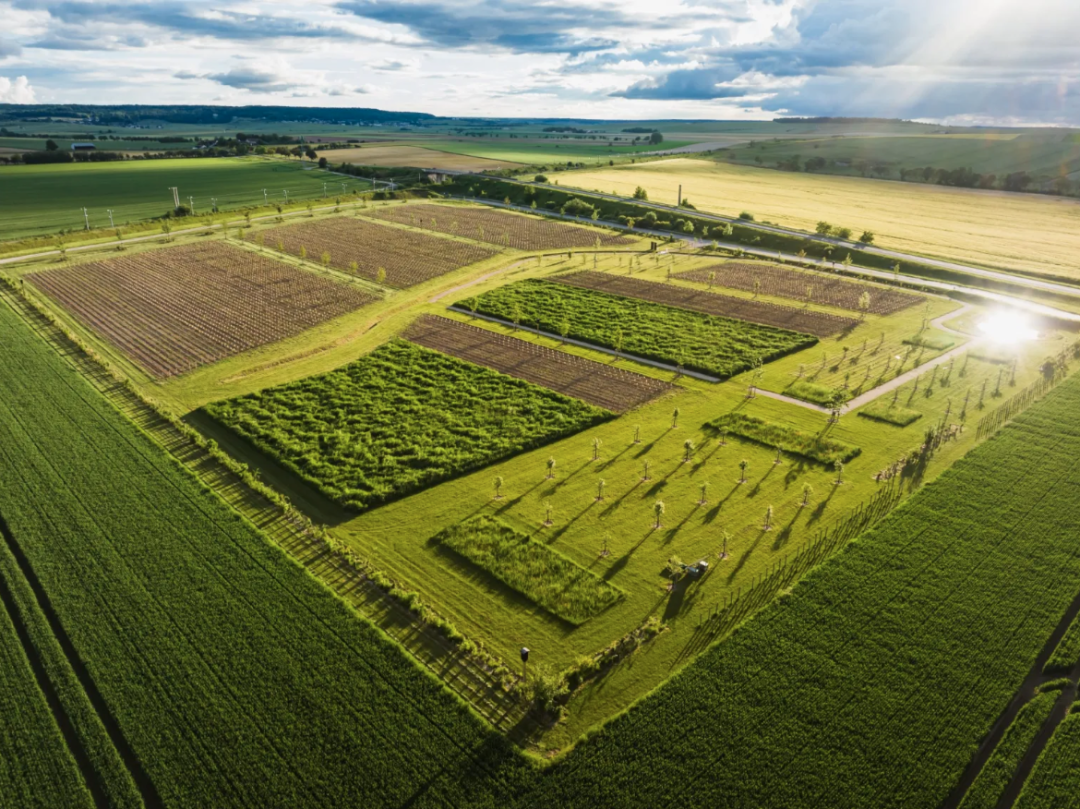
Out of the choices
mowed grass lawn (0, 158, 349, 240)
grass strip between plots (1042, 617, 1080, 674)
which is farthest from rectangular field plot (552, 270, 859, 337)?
mowed grass lawn (0, 158, 349, 240)

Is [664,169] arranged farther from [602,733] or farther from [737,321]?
[602,733]

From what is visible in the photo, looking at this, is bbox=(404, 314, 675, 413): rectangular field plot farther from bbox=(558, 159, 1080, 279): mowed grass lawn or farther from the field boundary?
bbox=(558, 159, 1080, 279): mowed grass lawn

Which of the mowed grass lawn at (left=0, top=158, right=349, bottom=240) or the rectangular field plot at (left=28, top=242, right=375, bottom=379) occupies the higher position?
the mowed grass lawn at (left=0, top=158, right=349, bottom=240)

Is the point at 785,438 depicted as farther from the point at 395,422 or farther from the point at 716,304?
the point at 716,304

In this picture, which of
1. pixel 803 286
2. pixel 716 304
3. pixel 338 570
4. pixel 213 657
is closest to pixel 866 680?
pixel 338 570

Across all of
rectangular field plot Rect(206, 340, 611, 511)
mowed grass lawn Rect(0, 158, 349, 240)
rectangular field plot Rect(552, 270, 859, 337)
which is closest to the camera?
rectangular field plot Rect(206, 340, 611, 511)


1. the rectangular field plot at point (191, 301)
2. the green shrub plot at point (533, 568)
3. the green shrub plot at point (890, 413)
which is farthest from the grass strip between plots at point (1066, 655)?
the rectangular field plot at point (191, 301)

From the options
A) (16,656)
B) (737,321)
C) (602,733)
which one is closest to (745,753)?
(602,733)
